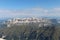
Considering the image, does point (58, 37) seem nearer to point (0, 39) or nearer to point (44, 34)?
point (44, 34)

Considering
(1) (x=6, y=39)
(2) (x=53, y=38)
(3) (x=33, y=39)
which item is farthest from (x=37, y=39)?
(1) (x=6, y=39)

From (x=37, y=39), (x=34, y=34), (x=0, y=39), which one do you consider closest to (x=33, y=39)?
(x=37, y=39)

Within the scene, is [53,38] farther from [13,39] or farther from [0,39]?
[0,39]

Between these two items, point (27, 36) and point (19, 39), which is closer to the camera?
point (19, 39)

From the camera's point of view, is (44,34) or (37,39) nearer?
(37,39)

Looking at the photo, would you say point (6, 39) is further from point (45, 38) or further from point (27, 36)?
point (45, 38)

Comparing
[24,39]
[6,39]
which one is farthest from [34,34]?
[6,39]

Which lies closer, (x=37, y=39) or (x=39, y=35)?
(x=37, y=39)
